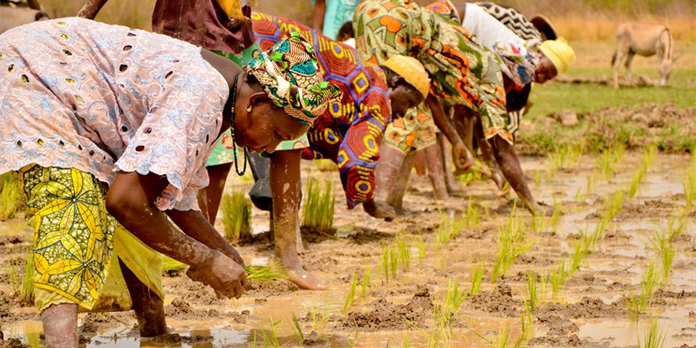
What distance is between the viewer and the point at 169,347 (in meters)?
3.62

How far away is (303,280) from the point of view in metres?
4.58

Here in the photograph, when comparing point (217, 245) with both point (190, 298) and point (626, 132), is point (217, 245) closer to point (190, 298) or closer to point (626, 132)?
point (190, 298)

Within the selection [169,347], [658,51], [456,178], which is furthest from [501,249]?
[658,51]

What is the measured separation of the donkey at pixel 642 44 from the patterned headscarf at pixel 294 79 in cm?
1173

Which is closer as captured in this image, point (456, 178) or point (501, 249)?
point (501, 249)

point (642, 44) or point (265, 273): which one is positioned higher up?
point (642, 44)

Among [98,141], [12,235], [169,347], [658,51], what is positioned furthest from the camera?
[658,51]

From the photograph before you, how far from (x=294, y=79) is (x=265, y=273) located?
4.64 feet

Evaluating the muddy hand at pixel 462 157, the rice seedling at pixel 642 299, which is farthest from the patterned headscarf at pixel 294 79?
the muddy hand at pixel 462 157

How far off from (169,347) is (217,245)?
0.50 metres

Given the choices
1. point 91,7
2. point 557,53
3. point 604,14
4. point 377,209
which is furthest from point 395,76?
point 604,14

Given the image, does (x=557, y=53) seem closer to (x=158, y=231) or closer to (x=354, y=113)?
(x=354, y=113)

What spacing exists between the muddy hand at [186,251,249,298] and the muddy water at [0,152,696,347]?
478mm

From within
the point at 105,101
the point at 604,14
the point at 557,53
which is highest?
the point at 604,14
